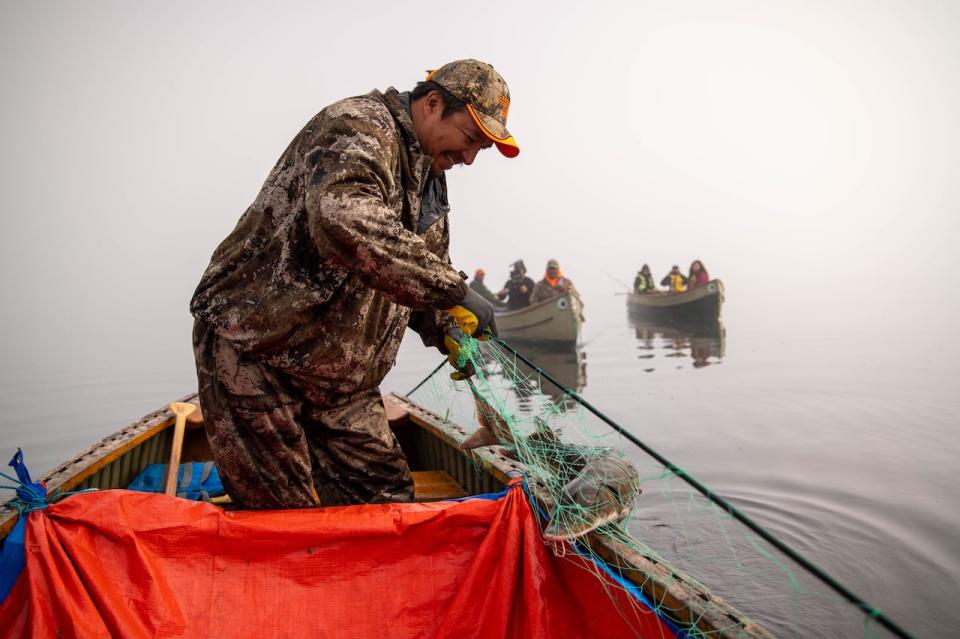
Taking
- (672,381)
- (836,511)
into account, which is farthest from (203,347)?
(672,381)

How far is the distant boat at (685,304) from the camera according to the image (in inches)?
728

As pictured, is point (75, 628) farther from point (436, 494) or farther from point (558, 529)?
point (436, 494)

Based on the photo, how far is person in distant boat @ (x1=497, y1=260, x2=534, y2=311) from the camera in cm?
1847

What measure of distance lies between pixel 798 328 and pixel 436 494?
60.0 feet

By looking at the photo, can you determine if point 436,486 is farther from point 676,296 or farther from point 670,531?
point 676,296

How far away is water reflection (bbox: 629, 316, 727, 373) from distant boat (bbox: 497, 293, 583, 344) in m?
1.79

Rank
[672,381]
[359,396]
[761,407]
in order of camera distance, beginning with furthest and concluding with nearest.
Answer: [672,381]
[761,407]
[359,396]

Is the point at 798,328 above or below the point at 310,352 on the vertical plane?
above

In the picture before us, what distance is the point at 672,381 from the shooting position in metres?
10.6

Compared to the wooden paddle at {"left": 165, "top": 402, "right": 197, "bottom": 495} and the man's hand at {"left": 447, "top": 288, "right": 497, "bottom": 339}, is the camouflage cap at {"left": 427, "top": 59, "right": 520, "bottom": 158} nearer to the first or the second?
the man's hand at {"left": 447, "top": 288, "right": 497, "bottom": 339}

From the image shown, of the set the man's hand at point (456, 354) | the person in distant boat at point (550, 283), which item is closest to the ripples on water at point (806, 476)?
the man's hand at point (456, 354)

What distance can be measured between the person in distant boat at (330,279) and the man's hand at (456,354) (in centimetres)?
30

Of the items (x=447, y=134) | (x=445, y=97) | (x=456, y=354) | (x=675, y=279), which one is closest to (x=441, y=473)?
(x=456, y=354)

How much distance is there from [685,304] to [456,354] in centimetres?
1803
